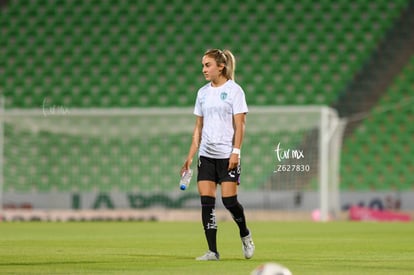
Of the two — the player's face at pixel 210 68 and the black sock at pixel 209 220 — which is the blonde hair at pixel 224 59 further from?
the black sock at pixel 209 220

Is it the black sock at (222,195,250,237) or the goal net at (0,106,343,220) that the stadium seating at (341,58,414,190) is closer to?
the goal net at (0,106,343,220)

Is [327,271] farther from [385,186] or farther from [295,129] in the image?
[385,186]

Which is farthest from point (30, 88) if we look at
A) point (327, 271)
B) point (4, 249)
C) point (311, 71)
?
point (327, 271)

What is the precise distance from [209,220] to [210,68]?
1.00 meters

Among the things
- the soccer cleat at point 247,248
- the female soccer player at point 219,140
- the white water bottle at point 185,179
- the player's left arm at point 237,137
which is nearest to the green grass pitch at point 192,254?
the soccer cleat at point 247,248

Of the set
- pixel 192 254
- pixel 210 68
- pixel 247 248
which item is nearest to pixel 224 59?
pixel 210 68

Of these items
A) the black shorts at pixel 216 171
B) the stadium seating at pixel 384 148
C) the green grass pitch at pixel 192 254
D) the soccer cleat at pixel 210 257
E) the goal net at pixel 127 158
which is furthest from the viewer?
the stadium seating at pixel 384 148

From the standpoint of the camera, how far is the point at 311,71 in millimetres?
18125

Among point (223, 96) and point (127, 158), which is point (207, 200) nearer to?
point (223, 96)

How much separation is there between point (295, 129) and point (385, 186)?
258 cm

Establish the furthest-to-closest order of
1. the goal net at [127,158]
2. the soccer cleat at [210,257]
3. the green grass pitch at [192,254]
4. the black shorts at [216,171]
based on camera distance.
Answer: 1. the goal net at [127,158]
2. the black shorts at [216,171]
3. the soccer cleat at [210,257]
4. the green grass pitch at [192,254]

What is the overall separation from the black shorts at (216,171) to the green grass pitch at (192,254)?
0.53 m

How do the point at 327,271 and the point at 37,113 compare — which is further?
the point at 37,113

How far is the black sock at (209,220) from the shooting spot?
6.27 metres
